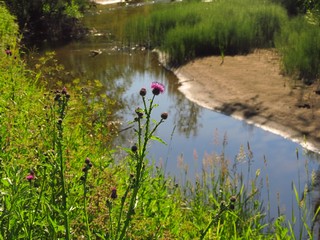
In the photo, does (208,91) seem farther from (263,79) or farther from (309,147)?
(309,147)

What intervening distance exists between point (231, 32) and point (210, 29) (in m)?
0.65

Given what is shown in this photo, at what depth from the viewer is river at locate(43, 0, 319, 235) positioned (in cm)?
823

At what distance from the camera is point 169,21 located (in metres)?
18.8

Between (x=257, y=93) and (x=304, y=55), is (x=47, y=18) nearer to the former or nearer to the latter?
(x=257, y=93)

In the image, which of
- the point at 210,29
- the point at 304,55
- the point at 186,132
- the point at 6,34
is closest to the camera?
the point at 6,34

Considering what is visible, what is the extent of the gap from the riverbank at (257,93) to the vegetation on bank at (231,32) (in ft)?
1.52

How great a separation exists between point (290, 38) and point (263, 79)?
5.93ft

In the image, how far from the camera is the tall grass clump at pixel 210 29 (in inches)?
650

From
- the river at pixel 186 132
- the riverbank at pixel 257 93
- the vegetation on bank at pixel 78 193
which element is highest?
the vegetation on bank at pixel 78 193

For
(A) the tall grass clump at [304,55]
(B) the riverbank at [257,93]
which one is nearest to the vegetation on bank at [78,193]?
(B) the riverbank at [257,93]

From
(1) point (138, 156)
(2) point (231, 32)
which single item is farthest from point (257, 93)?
(1) point (138, 156)

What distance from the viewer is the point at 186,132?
1102cm

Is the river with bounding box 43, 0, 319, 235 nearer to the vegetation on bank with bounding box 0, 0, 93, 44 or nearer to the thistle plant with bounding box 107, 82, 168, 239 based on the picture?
the vegetation on bank with bounding box 0, 0, 93, 44

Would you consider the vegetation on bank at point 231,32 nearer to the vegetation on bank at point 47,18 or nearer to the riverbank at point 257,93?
the riverbank at point 257,93
